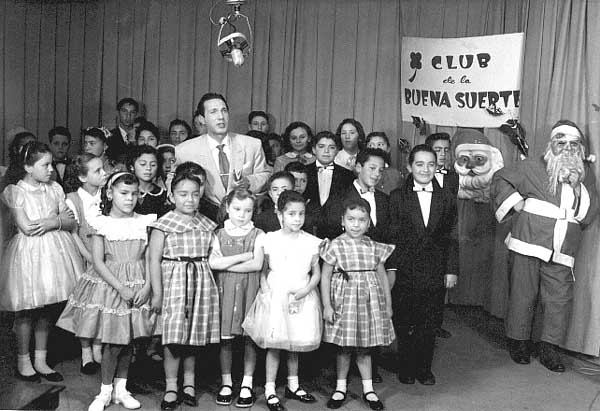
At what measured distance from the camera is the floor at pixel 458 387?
388cm

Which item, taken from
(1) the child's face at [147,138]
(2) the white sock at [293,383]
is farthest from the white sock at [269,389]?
(1) the child's face at [147,138]

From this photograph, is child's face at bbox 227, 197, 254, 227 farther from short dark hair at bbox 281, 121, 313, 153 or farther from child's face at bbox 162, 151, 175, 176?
short dark hair at bbox 281, 121, 313, 153

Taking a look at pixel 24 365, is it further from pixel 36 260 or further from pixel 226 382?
pixel 226 382

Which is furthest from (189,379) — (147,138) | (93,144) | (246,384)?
(147,138)

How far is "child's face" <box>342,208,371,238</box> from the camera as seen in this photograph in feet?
12.5

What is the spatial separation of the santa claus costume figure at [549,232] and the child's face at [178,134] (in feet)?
8.49

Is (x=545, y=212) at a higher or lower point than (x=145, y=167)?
lower

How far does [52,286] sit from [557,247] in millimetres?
3009

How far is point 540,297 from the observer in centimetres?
471

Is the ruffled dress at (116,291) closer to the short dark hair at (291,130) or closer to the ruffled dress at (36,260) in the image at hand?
the ruffled dress at (36,260)

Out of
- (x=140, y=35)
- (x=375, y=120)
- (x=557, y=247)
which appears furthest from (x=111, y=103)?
(x=557, y=247)

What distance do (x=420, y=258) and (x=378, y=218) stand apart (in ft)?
1.08

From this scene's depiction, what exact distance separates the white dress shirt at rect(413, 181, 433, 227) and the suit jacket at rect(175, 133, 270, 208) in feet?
2.90

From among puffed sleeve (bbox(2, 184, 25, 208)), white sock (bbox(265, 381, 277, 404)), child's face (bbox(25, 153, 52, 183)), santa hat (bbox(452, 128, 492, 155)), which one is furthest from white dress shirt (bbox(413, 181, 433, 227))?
puffed sleeve (bbox(2, 184, 25, 208))
